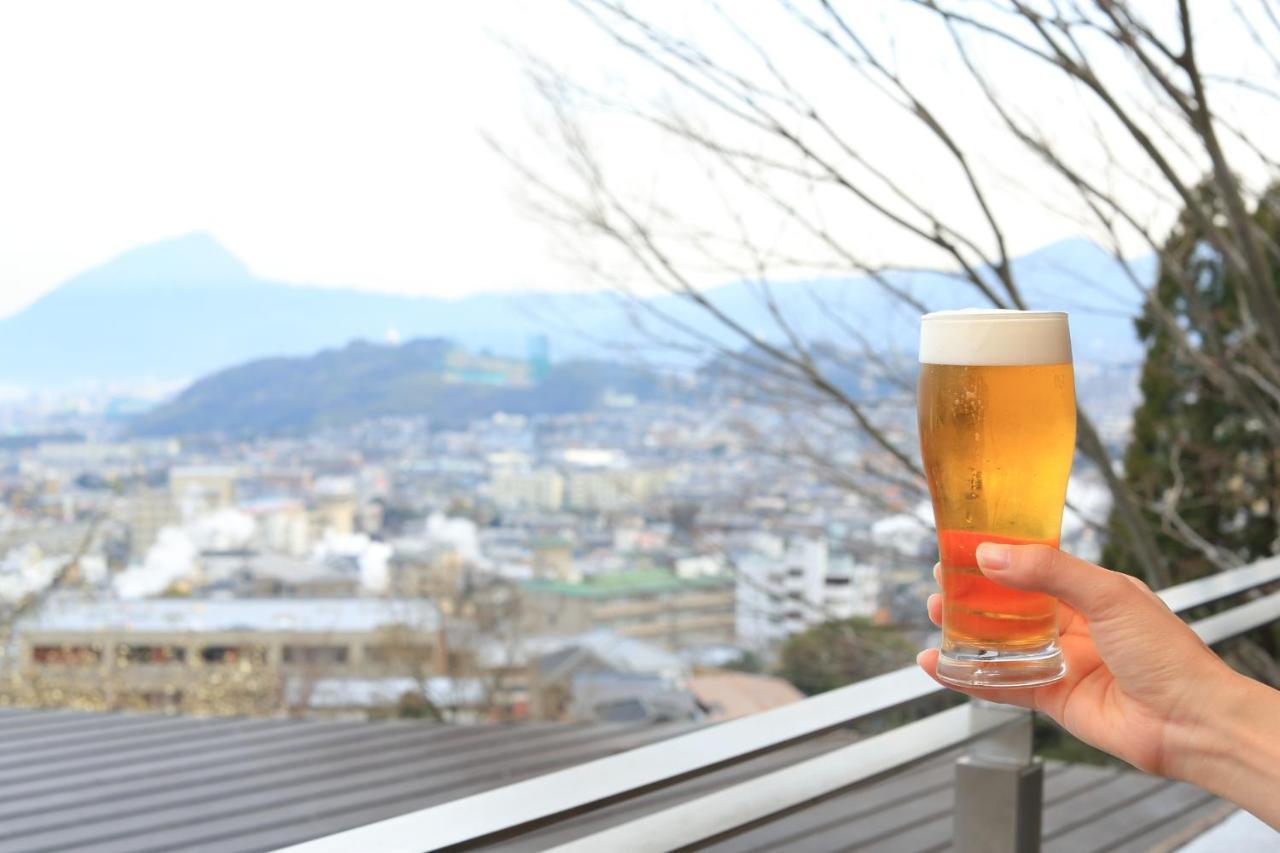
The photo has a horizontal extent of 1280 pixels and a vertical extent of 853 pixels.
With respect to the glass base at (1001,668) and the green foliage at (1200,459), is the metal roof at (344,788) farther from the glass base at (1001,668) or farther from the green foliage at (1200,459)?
the green foliage at (1200,459)

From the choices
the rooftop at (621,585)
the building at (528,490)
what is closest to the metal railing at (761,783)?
the rooftop at (621,585)

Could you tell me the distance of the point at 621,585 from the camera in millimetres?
11086

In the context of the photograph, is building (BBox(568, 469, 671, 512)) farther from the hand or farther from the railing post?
the hand

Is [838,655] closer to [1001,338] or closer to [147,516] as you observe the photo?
[147,516]

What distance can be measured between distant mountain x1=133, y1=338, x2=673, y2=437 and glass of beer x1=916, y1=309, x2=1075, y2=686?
A: 1162 cm

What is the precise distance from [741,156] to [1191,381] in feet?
14.6

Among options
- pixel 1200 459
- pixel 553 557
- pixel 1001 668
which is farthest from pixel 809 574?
pixel 1001 668

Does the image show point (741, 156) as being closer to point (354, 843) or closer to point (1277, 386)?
point (1277, 386)

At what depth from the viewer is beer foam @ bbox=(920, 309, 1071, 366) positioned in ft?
2.50

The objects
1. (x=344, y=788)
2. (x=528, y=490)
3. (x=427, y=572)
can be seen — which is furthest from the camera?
(x=528, y=490)

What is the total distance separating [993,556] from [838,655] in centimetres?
785

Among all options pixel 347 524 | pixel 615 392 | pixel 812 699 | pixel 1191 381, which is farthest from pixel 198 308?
pixel 812 699

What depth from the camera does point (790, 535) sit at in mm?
8570

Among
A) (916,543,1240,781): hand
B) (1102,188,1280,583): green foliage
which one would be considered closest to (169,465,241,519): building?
(1102,188,1280,583): green foliage
